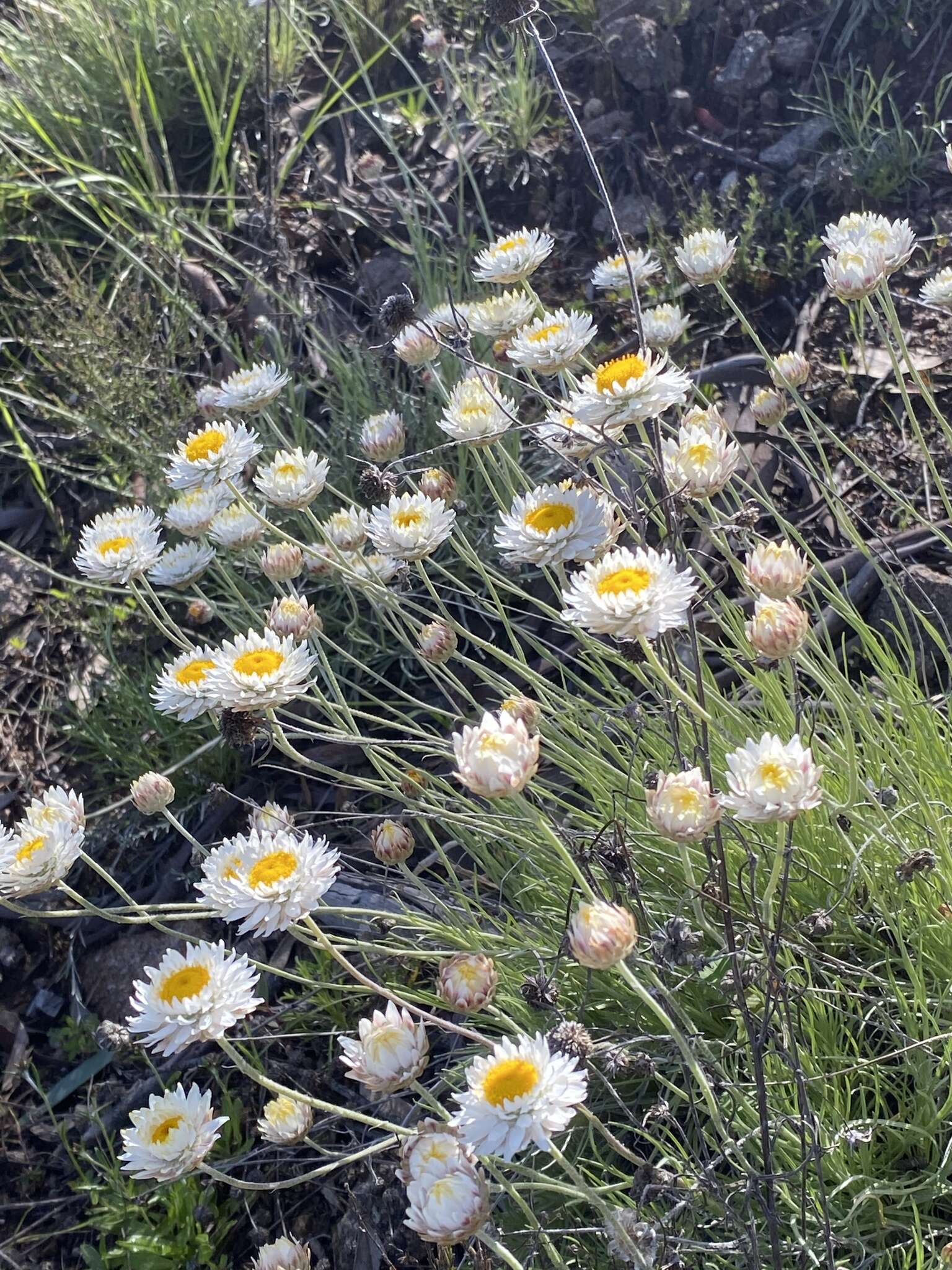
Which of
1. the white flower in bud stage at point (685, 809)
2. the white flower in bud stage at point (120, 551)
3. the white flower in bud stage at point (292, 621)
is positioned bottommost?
the white flower in bud stage at point (292, 621)

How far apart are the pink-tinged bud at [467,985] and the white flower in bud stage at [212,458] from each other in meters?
1.05

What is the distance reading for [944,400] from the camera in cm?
295

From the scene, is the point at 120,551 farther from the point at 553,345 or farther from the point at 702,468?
the point at 702,468

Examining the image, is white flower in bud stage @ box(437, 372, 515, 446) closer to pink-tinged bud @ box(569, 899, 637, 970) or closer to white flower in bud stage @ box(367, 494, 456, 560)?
white flower in bud stage @ box(367, 494, 456, 560)

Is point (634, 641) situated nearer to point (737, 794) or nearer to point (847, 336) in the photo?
point (737, 794)

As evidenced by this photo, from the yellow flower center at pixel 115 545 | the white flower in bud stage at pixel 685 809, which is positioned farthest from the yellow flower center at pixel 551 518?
the yellow flower center at pixel 115 545

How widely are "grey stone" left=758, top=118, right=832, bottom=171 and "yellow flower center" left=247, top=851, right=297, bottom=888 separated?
10.2ft

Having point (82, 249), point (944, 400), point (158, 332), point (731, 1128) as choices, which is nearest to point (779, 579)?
point (731, 1128)

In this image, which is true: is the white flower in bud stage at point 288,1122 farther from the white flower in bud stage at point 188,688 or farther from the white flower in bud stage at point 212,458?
the white flower in bud stage at point 212,458

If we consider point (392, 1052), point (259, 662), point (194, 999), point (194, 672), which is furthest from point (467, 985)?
point (194, 672)

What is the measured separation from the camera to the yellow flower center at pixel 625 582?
1.34 m

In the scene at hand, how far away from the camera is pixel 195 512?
2219 mm

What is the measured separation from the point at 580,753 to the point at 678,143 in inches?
107

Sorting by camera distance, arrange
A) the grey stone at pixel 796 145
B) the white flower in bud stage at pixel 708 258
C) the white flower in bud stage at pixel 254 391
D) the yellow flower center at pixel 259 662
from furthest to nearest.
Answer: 1. the grey stone at pixel 796 145
2. the white flower in bud stage at pixel 254 391
3. the white flower in bud stage at pixel 708 258
4. the yellow flower center at pixel 259 662
